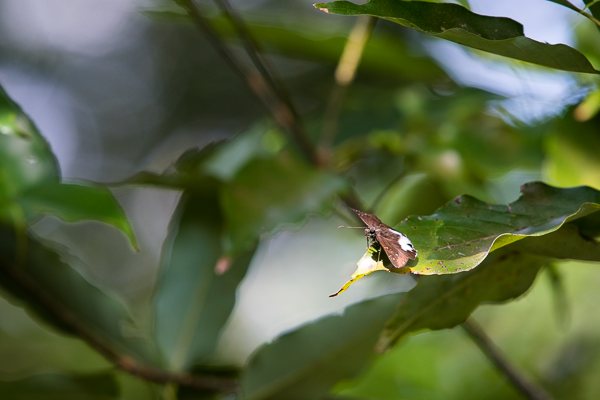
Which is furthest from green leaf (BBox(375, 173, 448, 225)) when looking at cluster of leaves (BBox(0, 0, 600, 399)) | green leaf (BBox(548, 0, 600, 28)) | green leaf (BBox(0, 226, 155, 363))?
green leaf (BBox(548, 0, 600, 28))

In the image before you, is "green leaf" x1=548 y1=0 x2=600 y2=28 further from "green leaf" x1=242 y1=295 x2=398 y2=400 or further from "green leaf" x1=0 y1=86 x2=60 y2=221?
"green leaf" x1=0 y1=86 x2=60 y2=221

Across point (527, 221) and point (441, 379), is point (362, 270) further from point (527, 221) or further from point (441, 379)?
point (441, 379)

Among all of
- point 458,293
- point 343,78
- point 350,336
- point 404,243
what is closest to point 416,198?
point 343,78

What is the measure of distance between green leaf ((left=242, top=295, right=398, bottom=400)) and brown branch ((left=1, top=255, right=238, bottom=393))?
0.25 ft

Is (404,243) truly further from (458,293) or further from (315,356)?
(315,356)

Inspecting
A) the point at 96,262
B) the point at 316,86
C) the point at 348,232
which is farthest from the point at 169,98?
the point at 348,232

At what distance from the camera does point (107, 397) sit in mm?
873

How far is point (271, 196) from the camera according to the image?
86 cm

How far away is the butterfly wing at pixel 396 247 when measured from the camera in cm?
48

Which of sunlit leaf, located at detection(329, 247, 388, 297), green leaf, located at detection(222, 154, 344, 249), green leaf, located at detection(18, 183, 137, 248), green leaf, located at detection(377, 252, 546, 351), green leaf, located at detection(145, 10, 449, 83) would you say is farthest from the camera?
green leaf, located at detection(145, 10, 449, 83)

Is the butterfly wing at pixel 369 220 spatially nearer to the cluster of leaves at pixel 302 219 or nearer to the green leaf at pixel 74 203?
the cluster of leaves at pixel 302 219

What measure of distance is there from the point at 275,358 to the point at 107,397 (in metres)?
0.20

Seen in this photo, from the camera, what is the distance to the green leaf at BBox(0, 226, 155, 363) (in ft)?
2.80

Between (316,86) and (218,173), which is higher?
(218,173)
